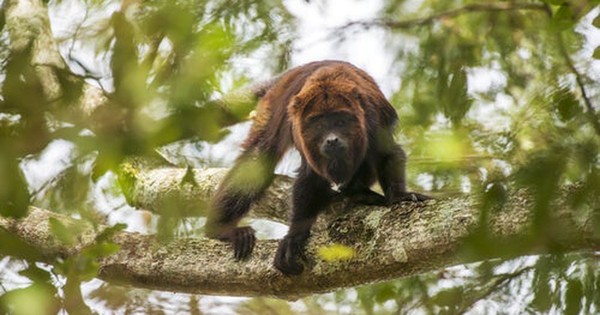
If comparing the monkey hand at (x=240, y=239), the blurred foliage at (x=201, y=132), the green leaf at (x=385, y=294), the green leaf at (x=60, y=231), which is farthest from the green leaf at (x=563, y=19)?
the monkey hand at (x=240, y=239)

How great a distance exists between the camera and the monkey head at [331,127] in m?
5.44

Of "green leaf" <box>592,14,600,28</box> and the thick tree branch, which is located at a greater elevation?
"green leaf" <box>592,14,600,28</box>

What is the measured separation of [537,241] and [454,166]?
0.55 m

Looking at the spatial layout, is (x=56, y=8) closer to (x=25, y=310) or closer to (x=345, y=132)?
(x=25, y=310)

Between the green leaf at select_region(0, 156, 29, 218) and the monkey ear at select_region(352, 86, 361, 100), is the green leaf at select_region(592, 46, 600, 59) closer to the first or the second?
the green leaf at select_region(0, 156, 29, 218)

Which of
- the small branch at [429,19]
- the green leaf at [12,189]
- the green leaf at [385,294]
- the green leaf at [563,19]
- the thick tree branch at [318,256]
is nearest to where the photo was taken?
the green leaf at [12,189]

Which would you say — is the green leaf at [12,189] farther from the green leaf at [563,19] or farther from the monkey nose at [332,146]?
the monkey nose at [332,146]

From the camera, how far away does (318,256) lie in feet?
14.0

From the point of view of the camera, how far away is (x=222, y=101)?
188 centimetres

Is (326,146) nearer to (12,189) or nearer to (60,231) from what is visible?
(60,231)

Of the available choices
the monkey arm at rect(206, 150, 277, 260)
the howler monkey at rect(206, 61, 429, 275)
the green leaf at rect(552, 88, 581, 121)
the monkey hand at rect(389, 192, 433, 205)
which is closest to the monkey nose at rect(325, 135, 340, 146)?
the howler monkey at rect(206, 61, 429, 275)

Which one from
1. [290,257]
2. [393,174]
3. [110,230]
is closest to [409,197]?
[393,174]

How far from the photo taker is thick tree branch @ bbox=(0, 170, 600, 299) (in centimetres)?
353

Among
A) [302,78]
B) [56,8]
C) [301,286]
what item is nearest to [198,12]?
[56,8]
